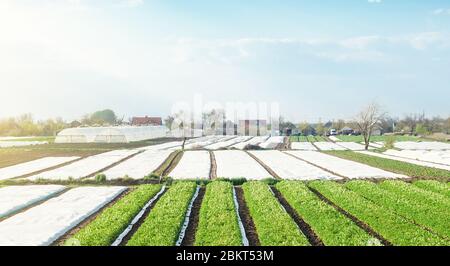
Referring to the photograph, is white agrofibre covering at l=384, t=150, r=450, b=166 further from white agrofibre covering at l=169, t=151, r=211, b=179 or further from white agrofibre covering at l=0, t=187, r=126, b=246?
white agrofibre covering at l=0, t=187, r=126, b=246

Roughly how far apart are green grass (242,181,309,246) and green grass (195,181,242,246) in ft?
2.19

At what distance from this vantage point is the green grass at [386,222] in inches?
363

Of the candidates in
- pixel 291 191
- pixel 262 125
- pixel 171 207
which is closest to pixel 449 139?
pixel 262 125

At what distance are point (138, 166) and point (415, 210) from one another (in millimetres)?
19986

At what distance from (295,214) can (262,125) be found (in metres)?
85.7

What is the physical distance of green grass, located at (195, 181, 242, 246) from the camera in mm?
9164

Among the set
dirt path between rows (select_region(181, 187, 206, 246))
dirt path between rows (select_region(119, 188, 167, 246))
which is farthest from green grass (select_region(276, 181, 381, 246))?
dirt path between rows (select_region(119, 188, 167, 246))

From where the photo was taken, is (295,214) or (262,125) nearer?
(295,214)

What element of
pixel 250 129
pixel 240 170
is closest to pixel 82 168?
pixel 240 170

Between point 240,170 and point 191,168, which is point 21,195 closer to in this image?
point 191,168

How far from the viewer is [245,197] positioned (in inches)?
637
